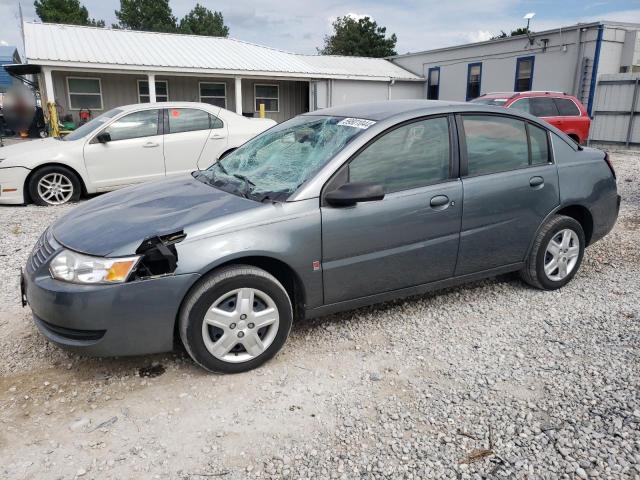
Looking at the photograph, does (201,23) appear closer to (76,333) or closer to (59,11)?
(59,11)

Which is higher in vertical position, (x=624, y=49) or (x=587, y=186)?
(x=624, y=49)

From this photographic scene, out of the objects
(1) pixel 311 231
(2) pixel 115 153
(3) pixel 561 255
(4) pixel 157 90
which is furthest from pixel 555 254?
(4) pixel 157 90

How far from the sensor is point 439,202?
11.6ft

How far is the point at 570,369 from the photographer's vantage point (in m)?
3.16

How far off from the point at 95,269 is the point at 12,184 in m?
5.76

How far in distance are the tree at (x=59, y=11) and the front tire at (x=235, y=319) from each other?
51309 millimetres

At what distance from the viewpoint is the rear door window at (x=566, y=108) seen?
41.2 ft

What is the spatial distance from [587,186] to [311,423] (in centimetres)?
324

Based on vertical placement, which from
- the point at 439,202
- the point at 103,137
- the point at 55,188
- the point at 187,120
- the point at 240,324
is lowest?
the point at 240,324

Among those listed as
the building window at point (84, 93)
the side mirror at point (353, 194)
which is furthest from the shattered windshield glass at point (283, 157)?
the building window at point (84, 93)

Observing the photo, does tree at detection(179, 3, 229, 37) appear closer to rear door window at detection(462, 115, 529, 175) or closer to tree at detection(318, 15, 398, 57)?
tree at detection(318, 15, 398, 57)

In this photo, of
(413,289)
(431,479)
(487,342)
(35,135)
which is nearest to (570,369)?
(487,342)

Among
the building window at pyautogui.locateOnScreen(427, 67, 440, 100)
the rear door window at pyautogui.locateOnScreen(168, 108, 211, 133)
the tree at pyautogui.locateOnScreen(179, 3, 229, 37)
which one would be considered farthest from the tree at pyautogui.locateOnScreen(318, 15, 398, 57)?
the rear door window at pyautogui.locateOnScreen(168, 108, 211, 133)

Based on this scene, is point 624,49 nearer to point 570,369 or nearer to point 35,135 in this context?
point 570,369
